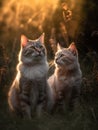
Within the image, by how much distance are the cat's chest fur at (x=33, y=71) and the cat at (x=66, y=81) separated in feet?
1.18

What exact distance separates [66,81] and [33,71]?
671 millimetres

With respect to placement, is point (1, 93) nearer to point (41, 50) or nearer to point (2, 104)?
point (2, 104)

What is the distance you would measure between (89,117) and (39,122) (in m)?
0.71

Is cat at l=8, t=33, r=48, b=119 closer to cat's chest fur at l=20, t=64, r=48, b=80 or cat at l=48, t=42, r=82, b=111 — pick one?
cat's chest fur at l=20, t=64, r=48, b=80

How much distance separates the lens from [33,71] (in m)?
6.25

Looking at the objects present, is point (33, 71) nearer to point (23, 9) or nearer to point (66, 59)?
point (66, 59)

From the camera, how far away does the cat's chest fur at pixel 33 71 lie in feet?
20.2

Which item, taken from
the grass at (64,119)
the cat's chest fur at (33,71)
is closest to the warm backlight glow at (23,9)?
the cat's chest fur at (33,71)

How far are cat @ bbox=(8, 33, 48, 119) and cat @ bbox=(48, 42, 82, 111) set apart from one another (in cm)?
34

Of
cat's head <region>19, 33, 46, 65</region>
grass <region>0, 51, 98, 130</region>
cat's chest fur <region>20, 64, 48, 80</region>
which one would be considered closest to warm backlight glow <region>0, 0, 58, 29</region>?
cat's head <region>19, 33, 46, 65</region>

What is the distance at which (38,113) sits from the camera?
6.20m

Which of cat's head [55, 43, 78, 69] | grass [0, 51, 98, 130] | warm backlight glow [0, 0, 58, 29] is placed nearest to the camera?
warm backlight glow [0, 0, 58, 29]

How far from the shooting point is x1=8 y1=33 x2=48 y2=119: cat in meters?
6.13

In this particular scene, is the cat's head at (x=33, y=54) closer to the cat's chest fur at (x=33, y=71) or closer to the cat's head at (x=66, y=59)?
the cat's chest fur at (x=33, y=71)
